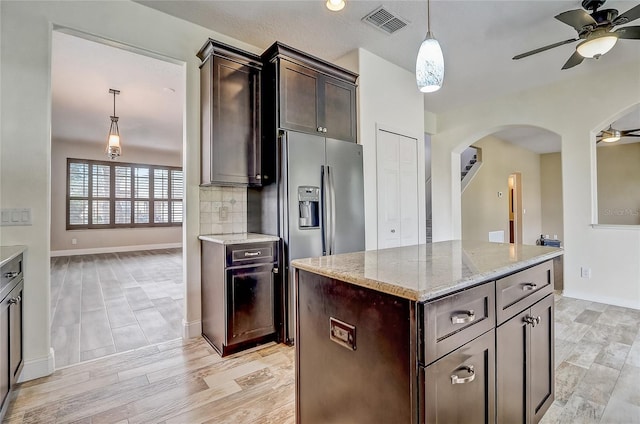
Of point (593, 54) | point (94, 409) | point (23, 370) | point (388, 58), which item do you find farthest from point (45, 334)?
point (593, 54)

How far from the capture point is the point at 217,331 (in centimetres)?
251

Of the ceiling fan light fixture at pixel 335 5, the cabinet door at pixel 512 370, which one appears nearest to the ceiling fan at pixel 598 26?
the ceiling fan light fixture at pixel 335 5

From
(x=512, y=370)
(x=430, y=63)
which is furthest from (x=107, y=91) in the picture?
(x=512, y=370)

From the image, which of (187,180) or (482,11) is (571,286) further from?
(187,180)

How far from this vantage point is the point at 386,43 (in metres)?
3.28

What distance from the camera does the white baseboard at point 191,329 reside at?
279 cm

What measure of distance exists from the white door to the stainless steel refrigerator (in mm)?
537

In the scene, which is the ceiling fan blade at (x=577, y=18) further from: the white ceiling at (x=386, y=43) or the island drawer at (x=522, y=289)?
the island drawer at (x=522, y=289)

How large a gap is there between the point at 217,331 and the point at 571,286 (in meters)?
4.47

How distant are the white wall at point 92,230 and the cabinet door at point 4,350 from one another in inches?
285

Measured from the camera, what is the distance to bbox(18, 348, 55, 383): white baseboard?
206 cm

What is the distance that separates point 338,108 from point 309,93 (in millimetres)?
383

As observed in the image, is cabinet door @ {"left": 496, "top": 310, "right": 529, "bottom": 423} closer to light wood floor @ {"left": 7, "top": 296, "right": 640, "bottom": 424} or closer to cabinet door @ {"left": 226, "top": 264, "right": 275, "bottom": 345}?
light wood floor @ {"left": 7, "top": 296, "right": 640, "bottom": 424}

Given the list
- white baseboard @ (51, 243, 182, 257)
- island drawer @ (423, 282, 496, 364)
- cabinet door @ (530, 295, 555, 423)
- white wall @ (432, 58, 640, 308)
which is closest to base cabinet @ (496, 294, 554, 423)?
cabinet door @ (530, 295, 555, 423)
